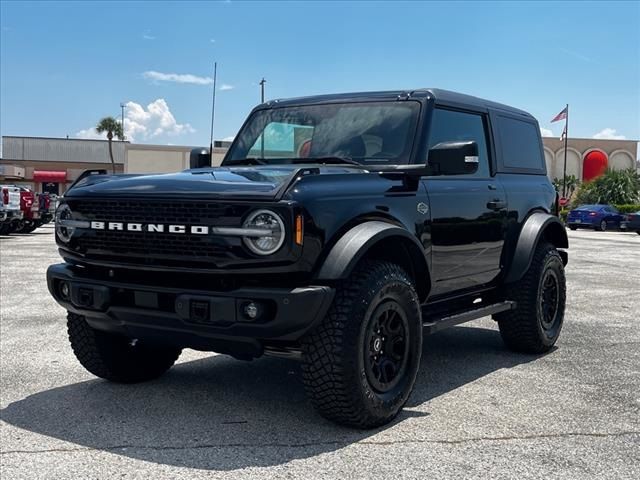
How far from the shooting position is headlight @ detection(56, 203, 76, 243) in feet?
14.5

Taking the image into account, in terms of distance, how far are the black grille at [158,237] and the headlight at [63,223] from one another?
3.5 inches

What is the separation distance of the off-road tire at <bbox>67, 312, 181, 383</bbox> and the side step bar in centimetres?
187

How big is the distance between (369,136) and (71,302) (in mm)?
2175

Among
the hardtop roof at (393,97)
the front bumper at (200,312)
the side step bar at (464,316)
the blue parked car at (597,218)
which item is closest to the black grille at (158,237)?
the front bumper at (200,312)

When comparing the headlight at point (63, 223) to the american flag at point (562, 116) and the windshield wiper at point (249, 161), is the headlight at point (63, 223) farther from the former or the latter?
the american flag at point (562, 116)

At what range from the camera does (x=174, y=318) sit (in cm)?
389

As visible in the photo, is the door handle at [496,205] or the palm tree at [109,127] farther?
the palm tree at [109,127]

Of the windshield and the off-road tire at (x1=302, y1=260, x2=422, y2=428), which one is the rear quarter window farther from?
the off-road tire at (x1=302, y1=260, x2=422, y2=428)

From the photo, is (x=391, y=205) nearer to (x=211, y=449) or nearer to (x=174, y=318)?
(x=174, y=318)

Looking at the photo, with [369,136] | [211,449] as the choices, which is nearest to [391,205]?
[369,136]

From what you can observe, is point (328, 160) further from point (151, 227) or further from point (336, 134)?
point (151, 227)

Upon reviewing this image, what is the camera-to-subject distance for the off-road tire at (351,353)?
3.85 metres

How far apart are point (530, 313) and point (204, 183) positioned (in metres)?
3.15

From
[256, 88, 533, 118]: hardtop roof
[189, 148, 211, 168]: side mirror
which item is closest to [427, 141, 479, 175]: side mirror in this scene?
[256, 88, 533, 118]: hardtop roof
